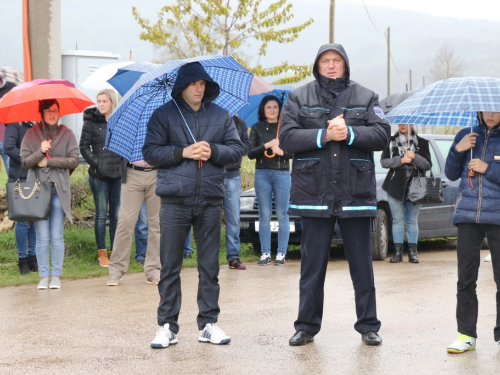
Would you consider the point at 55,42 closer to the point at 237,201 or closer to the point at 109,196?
the point at 109,196

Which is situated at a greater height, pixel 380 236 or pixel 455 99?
pixel 455 99

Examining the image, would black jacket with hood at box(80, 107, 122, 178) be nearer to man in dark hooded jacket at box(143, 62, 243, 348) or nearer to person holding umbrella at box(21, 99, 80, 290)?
person holding umbrella at box(21, 99, 80, 290)

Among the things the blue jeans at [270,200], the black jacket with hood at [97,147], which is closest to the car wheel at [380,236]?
the blue jeans at [270,200]

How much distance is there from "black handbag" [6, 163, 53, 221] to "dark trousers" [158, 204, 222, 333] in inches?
117

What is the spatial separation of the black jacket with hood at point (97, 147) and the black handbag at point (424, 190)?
3838 millimetres

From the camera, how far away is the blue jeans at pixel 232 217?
1064 cm

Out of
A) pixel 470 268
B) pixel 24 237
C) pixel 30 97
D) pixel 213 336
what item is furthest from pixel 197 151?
pixel 24 237

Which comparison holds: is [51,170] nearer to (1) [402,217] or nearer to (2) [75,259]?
(2) [75,259]

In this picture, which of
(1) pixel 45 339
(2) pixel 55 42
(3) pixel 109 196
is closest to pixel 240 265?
(3) pixel 109 196

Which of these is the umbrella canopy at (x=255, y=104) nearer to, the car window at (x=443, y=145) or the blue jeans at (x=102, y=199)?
the blue jeans at (x=102, y=199)

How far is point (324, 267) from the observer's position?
20.5ft

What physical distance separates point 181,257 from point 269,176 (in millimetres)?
4736

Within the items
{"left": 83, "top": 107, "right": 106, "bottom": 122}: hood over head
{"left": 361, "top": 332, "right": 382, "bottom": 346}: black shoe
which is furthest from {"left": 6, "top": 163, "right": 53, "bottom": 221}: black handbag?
{"left": 361, "top": 332, "right": 382, "bottom": 346}: black shoe

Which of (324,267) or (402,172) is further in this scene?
(402,172)
